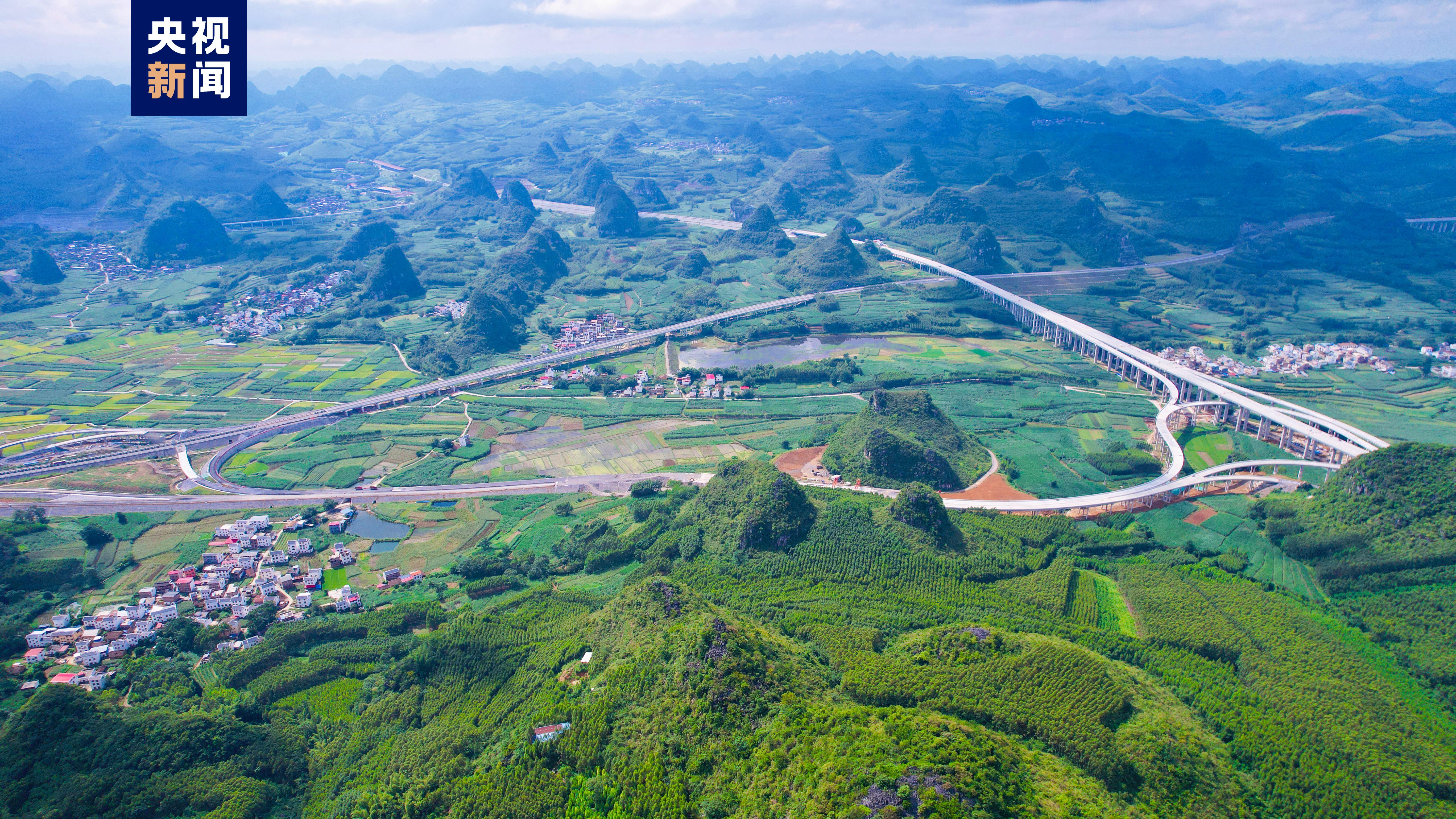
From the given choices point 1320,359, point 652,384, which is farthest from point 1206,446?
point 652,384

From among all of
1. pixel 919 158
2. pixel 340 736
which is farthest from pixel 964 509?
pixel 919 158

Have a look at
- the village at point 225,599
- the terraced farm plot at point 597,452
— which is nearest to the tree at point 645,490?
the terraced farm plot at point 597,452

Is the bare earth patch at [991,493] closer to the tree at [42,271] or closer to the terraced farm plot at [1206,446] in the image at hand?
the terraced farm plot at [1206,446]

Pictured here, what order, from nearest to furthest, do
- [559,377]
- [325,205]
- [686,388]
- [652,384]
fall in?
[686,388] < [652,384] < [559,377] < [325,205]

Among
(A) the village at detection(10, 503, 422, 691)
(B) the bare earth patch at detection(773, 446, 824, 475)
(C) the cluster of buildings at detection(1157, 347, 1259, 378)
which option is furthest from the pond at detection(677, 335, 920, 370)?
(A) the village at detection(10, 503, 422, 691)

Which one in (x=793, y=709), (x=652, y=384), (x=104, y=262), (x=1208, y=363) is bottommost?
(x=793, y=709)

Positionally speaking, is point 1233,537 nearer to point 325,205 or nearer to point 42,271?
point 42,271

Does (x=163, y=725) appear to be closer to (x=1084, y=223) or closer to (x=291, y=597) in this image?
(x=291, y=597)
